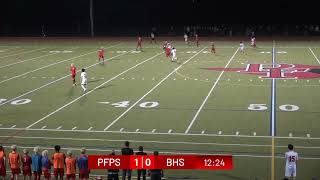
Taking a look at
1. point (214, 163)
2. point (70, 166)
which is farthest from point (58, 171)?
point (214, 163)

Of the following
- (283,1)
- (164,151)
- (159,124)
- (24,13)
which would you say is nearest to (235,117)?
(159,124)

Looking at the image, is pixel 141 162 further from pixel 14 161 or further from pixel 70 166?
pixel 14 161

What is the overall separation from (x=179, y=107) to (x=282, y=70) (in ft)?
39.6

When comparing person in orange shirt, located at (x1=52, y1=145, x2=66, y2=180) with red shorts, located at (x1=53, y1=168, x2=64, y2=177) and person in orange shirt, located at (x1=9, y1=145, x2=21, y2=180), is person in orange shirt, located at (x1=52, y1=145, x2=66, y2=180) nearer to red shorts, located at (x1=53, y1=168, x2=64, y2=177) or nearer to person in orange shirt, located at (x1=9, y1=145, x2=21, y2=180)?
red shorts, located at (x1=53, y1=168, x2=64, y2=177)

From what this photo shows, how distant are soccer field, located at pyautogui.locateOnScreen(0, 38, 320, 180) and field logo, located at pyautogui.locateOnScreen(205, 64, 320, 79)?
0.19 feet

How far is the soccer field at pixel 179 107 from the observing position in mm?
16859

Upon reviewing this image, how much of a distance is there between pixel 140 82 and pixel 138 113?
7567 millimetres

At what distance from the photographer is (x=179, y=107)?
22.8m

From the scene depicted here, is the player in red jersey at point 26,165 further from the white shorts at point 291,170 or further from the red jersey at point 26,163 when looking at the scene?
the white shorts at point 291,170

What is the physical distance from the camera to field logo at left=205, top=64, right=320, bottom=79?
30.6m

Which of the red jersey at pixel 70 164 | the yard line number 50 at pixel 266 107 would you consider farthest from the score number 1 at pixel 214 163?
the yard line number 50 at pixel 266 107

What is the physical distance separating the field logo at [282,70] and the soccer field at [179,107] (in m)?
0.06

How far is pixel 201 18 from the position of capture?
7144cm

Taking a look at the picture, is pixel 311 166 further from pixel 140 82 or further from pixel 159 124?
pixel 140 82
